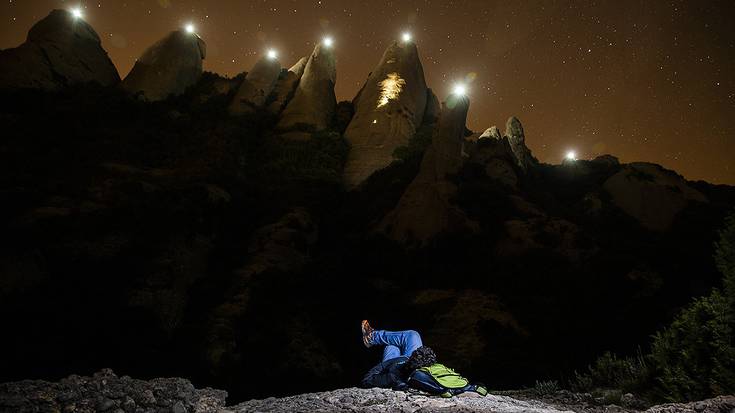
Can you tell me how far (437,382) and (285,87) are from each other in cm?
3322

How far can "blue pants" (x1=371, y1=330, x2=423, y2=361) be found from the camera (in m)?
5.99

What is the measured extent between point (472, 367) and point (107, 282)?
1280 centimetres

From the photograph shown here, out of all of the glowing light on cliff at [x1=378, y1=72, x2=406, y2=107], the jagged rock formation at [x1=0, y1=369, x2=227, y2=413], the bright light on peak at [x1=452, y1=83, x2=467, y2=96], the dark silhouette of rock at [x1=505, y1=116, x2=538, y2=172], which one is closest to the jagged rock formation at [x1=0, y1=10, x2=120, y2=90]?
the glowing light on cliff at [x1=378, y1=72, x2=406, y2=107]

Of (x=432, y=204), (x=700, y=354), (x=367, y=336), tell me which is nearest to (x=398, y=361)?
(x=367, y=336)

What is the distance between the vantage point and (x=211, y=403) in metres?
3.80

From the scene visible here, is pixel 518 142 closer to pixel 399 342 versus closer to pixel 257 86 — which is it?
pixel 257 86

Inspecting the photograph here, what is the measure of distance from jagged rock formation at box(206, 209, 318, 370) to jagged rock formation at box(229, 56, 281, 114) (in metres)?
14.8

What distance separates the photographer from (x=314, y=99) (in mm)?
31469

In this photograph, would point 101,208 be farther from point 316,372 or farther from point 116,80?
point 116,80

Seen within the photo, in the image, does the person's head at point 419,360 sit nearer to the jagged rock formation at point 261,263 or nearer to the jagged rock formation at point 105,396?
the jagged rock formation at point 105,396

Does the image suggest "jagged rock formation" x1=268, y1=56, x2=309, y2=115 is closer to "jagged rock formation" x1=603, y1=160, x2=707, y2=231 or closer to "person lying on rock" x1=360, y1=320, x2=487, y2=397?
"jagged rock formation" x1=603, y1=160, x2=707, y2=231

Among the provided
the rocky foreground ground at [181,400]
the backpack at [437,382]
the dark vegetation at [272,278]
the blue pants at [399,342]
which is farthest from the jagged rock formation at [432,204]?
the rocky foreground ground at [181,400]

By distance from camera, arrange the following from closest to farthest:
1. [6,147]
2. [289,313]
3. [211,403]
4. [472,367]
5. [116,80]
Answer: [211,403]
[472,367]
[289,313]
[6,147]
[116,80]

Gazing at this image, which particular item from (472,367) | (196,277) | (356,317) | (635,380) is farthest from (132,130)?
(635,380)
